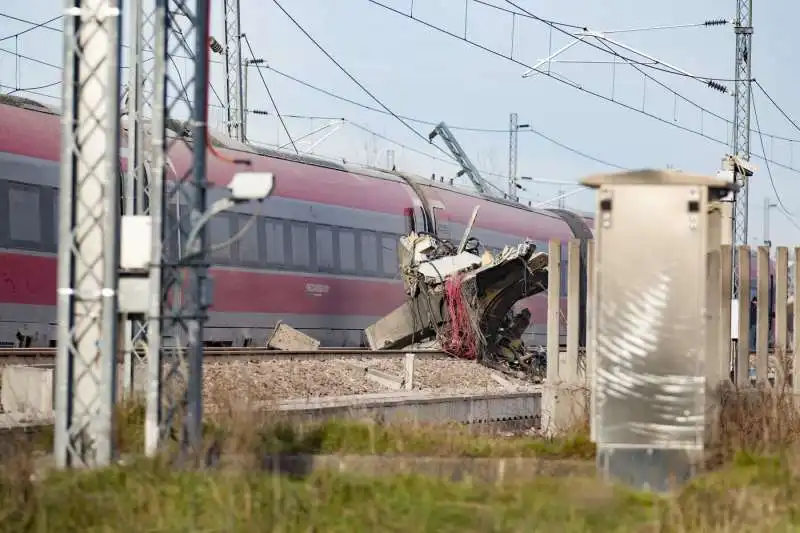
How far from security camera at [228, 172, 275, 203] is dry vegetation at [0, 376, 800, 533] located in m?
1.54

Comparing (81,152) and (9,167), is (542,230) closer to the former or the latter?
(9,167)

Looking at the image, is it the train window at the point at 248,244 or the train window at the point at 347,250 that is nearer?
the train window at the point at 248,244

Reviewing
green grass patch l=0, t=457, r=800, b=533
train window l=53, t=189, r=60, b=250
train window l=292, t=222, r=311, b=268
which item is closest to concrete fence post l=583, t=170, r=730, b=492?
green grass patch l=0, t=457, r=800, b=533

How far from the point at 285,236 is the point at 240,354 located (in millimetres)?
7805

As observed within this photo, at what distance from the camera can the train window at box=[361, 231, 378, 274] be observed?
29750 millimetres

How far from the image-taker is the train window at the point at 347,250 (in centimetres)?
2905

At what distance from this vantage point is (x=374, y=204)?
30359 mm

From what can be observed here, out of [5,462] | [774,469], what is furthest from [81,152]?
[774,469]

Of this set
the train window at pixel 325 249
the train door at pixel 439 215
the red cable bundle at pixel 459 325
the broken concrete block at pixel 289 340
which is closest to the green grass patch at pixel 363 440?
the red cable bundle at pixel 459 325

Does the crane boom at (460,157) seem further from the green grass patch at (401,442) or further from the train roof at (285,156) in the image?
the green grass patch at (401,442)

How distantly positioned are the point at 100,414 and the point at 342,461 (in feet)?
5.59

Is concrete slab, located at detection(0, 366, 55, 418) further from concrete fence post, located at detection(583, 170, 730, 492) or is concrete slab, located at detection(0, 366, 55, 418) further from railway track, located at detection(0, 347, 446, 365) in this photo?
concrete fence post, located at detection(583, 170, 730, 492)

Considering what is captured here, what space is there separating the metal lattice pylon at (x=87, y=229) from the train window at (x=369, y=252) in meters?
20.3

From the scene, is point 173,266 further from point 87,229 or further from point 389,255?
point 389,255
